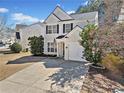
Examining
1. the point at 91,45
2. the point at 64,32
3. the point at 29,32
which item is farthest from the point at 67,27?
the point at 29,32

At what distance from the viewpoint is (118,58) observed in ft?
42.4

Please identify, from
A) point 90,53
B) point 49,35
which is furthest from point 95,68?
point 49,35

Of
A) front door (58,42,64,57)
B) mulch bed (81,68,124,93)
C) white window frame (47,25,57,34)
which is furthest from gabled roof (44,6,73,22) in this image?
mulch bed (81,68,124,93)

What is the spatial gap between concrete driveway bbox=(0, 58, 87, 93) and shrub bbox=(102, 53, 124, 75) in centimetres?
199

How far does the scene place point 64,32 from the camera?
23609 mm

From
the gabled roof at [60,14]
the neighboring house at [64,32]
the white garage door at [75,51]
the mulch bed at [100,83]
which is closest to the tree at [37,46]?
the neighboring house at [64,32]

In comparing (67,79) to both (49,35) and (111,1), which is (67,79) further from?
(49,35)

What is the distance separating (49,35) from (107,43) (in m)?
14.0

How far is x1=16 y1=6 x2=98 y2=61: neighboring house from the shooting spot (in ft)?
66.8

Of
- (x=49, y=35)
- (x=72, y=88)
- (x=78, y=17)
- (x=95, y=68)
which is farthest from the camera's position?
(x=49, y=35)

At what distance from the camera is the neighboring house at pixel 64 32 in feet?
66.8

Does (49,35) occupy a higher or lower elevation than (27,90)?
higher

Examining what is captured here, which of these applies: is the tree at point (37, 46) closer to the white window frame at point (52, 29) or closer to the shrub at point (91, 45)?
the white window frame at point (52, 29)

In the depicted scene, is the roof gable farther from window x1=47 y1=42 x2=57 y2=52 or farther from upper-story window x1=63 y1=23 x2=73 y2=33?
window x1=47 y1=42 x2=57 y2=52
